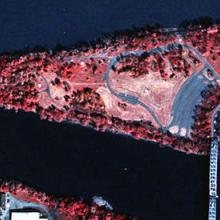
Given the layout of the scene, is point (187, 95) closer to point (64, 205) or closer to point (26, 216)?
point (64, 205)

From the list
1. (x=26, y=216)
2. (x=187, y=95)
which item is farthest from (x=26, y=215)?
(x=187, y=95)

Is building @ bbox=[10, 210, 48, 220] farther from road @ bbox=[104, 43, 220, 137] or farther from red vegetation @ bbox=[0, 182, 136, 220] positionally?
road @ bbox=[104, 43, 220, 137]

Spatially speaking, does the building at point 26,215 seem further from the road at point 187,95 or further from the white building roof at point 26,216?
the road at point 187,95

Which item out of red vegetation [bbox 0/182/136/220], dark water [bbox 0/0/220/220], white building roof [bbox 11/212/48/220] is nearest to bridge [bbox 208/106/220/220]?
dark water [bbox 0/0/220/220]

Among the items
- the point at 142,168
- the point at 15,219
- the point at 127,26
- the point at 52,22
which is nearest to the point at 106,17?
the point at 127,26

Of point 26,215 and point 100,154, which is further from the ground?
point 100,154

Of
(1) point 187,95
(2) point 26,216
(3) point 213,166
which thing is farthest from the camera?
(1) point 187,95

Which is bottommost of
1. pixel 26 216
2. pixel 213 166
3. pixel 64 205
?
pixel 26 216

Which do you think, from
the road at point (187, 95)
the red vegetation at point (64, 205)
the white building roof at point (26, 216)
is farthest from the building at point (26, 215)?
the road at point (187, 95)
